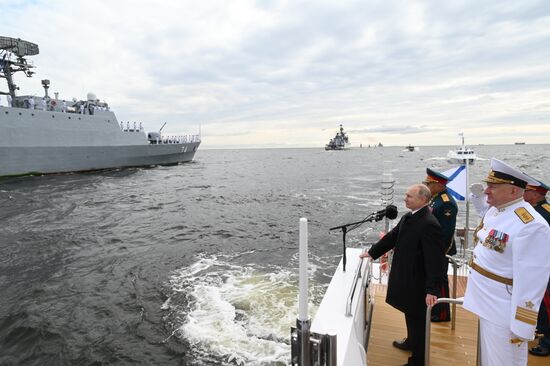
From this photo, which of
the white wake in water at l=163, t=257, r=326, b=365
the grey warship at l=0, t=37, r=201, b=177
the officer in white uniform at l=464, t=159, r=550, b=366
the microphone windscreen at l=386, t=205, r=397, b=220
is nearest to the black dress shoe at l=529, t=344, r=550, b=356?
the officer in white uniform at l=464, t=159, r=550, b=366

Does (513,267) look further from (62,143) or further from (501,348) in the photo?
(62,143)

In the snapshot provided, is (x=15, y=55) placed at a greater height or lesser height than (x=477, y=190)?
greater

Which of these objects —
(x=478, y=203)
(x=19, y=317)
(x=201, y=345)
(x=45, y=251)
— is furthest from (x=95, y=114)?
(x=478, y=203)

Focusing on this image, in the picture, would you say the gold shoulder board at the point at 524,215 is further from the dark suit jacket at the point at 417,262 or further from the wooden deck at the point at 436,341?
the wooden deck at the point at 436,341

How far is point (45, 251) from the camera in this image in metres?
9.81

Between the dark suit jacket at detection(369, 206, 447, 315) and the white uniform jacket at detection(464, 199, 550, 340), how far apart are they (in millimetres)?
380

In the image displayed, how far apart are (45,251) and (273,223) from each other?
27.8ft

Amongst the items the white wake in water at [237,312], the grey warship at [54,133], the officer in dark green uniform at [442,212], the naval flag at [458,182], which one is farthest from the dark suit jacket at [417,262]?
the grey warship at [54,133]

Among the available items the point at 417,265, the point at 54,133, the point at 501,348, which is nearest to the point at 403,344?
the point at 417,265

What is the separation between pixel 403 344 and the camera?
10.3ft

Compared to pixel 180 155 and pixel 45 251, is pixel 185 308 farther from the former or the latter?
pixel 180 155

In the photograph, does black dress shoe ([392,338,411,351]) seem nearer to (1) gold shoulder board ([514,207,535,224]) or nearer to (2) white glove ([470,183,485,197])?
(1) gold shoulder board ([514,207,535,224])

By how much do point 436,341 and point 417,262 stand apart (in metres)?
1.17

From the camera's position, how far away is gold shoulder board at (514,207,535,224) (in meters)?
1.89
